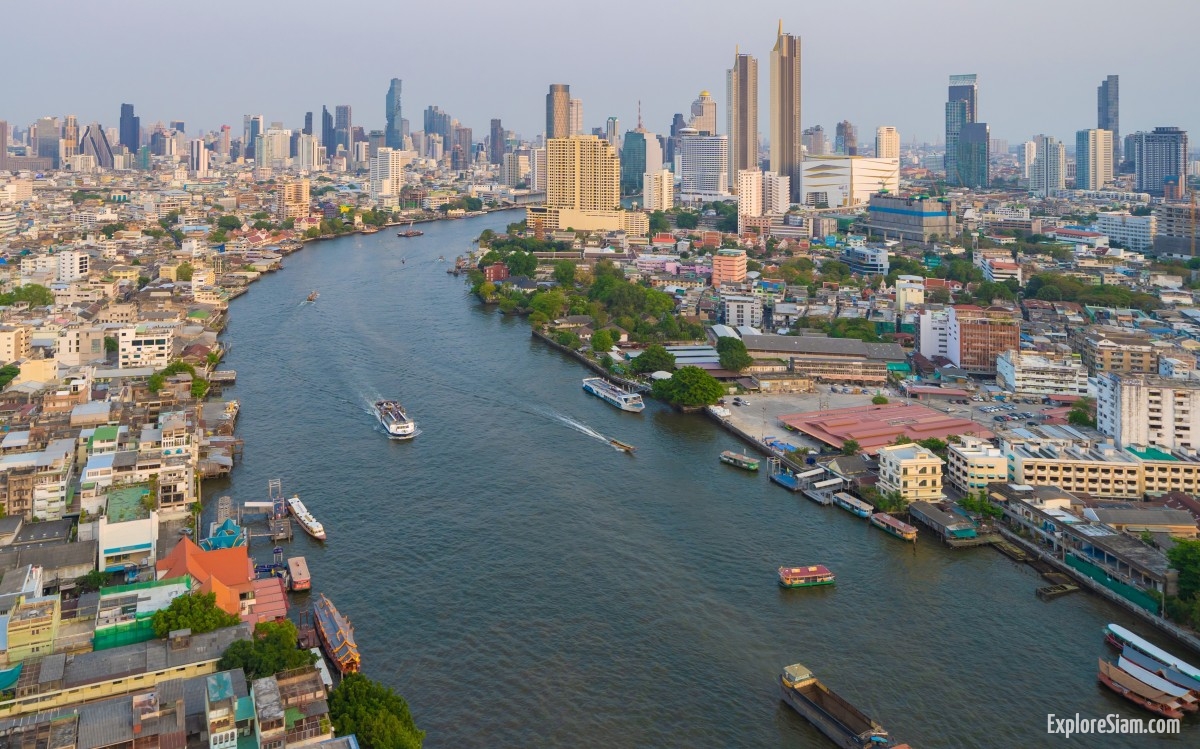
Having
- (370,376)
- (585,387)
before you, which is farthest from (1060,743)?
(370,376)

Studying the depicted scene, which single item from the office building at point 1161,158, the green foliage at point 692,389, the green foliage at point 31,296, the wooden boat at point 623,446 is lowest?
the wooden boat at point 623,446

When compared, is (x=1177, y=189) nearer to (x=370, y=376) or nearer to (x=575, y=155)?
(x=575, y=155)

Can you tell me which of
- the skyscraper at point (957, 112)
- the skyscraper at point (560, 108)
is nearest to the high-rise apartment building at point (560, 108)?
the skyscraper at point (560, 108)

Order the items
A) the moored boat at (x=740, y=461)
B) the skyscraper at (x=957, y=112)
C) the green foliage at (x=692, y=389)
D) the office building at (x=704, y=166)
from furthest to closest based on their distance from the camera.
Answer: the skyscraper at (x=957, y=112) < the office building at (x=704, y=166) < the green foliage at (x=692, y=389) < the moored boat at (x=740, y=461)

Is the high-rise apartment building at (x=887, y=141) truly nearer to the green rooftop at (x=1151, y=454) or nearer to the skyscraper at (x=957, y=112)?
the skyscraper at (x=957, y=112)

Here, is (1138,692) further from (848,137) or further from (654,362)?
(848,137)

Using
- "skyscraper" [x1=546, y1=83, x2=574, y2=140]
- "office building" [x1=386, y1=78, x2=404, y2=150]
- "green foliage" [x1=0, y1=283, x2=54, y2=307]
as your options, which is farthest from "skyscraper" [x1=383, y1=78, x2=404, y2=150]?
"green foliage" [x1=0, y1=283, x2=54, y2=307]

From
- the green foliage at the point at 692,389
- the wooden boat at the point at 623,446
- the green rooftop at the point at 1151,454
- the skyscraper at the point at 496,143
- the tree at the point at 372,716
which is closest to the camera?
the tree at the point at 372,716
